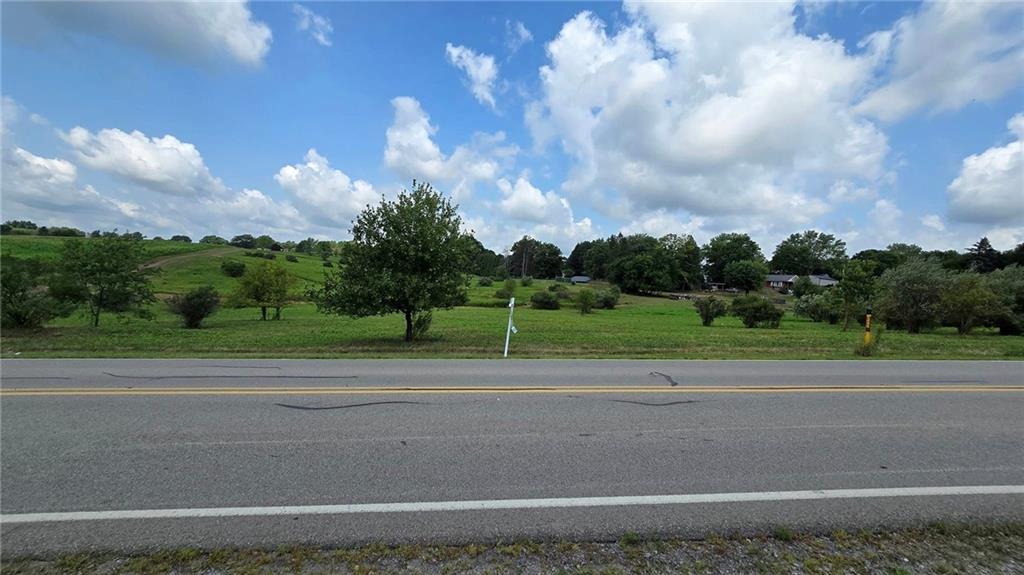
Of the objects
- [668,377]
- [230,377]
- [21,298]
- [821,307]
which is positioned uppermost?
[821,307]

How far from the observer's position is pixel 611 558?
9.69 ft

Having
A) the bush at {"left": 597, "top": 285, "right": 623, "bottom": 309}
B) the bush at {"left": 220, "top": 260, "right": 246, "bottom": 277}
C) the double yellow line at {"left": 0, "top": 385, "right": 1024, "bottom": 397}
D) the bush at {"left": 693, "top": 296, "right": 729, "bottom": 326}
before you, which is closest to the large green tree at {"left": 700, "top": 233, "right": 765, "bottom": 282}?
the bush at {"left": 597, "top": 285, "right": 623, "bottom": 309}

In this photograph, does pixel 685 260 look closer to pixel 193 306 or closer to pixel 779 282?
pixel 779 282

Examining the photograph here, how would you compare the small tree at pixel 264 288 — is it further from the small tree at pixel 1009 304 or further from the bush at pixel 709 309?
the small tree at pixel 1009 304

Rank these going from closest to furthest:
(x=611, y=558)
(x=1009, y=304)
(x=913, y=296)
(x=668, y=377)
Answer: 1. (x=611, y=558)
2. (x=668, y=377)
3. (x=1009, y=304)
4. (x=913, y=296)

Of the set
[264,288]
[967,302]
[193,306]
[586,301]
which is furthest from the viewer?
[586,301]

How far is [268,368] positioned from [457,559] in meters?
7.81

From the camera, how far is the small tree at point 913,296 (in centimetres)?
2664

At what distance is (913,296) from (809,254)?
115469 millimetres

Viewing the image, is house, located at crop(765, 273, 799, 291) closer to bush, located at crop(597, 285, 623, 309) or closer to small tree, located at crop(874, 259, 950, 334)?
bush, located at crop(597, 285, 623, 309)

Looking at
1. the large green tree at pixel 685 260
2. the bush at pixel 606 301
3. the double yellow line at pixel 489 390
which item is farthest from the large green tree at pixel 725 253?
the double yellow line at pixel 489 390

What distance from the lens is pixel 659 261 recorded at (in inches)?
3868

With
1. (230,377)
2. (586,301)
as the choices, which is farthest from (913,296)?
(230,377)

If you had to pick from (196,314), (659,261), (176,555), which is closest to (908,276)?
(176,555)
